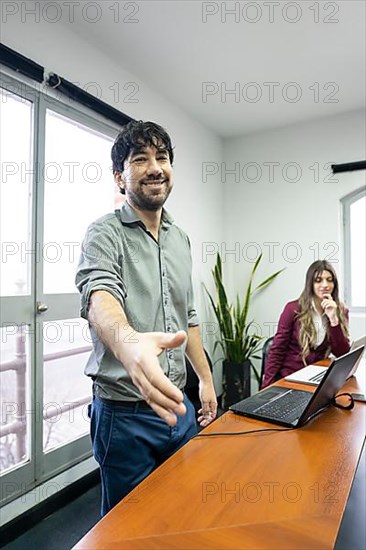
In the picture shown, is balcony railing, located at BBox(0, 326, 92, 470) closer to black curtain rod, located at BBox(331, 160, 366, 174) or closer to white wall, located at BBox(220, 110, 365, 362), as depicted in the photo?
white wall, located at BBox(220, 110, 365, 362)

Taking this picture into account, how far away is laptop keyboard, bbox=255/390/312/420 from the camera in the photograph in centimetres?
130

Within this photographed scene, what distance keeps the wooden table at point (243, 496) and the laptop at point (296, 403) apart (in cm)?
7

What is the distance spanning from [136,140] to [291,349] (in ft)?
5.73

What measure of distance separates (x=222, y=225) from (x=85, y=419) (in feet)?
8.16

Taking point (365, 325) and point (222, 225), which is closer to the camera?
point (365, 325)

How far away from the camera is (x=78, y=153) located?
2430mm

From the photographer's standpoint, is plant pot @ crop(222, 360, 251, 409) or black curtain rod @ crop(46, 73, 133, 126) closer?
black curtain rod @ crop(46, 73, 133, 126)

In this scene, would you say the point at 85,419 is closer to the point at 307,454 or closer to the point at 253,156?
the point at 307,454

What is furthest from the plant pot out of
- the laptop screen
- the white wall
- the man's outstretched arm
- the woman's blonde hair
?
the man's outstretched arm

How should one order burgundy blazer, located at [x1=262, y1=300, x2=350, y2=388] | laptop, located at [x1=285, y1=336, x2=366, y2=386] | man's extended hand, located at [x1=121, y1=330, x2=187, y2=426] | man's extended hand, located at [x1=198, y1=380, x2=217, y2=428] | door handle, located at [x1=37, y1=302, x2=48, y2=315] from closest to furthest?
man's extended hand, located at [x1=121, y1=330, x2=187, y2=426], man's extended hand, located at [x1=198, y1=380, x2=217, y2=428], laptop, located at [x1=285, y1=336, x2=366, y2=386], door handle, located at [x1=37, y1=302, x2=48, y2=315], burgundy blazer, located at [x1=262, y1=300, x2=350, y2=388]

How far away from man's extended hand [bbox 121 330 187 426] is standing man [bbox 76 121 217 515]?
0.94ft

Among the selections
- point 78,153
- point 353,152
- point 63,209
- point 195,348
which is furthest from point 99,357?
point 353,152

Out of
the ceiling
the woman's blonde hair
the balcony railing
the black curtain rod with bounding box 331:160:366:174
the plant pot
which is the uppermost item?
the ceiling

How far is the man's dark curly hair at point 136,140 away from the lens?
1.31m
